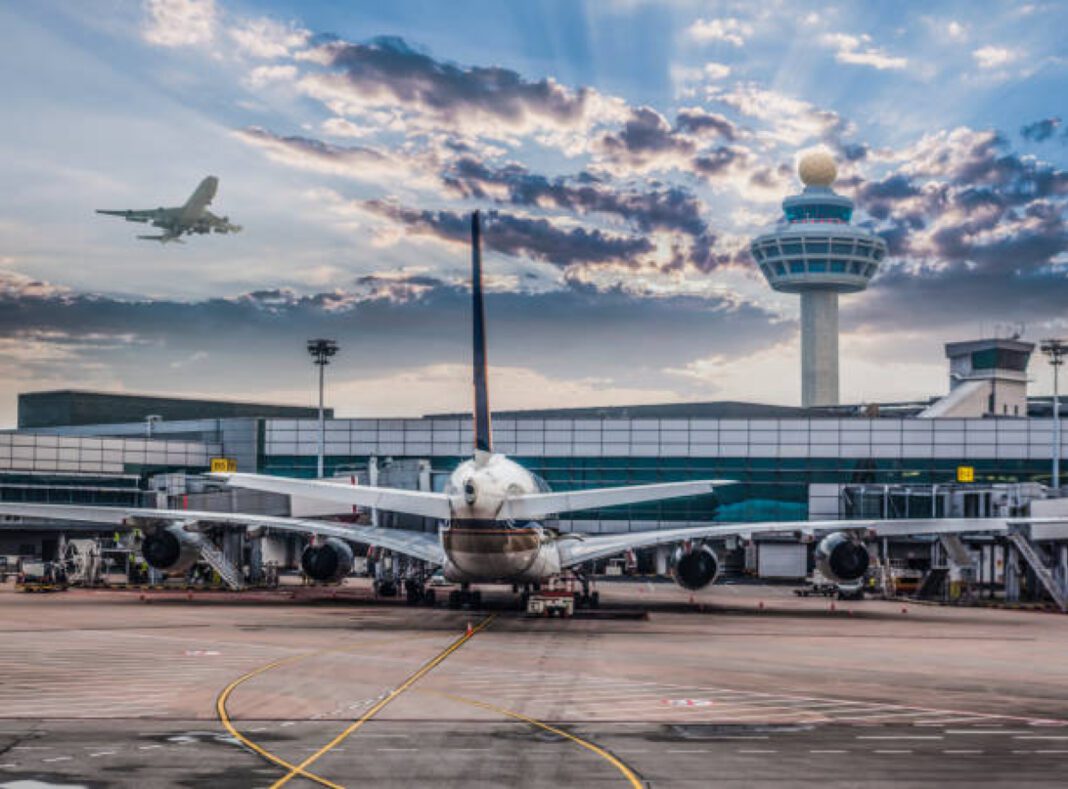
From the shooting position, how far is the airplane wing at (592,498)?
3972cm

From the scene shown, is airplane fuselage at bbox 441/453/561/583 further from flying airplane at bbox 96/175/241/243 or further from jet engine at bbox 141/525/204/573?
flying airplane at bbox 96/175/241/243

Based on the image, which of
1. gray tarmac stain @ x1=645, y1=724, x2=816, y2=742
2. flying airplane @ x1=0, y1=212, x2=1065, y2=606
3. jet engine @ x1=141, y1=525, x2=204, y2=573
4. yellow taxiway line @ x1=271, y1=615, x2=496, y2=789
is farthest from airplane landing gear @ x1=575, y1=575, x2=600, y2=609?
gray tarmac stain @ x1=645, y1=724, x2=816, y2=742

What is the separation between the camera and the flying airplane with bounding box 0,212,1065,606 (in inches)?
1905

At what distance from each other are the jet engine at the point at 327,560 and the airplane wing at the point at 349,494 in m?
9.75

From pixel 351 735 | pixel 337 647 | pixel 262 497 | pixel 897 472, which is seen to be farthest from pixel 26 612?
pixel 897 472

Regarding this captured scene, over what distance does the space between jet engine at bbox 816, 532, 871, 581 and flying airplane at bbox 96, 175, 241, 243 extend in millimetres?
73104

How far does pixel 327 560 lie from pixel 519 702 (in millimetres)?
31083

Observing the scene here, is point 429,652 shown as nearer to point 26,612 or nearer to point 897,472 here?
point 26,612

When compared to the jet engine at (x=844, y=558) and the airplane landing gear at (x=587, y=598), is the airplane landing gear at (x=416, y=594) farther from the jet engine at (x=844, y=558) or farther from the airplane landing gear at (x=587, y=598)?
the jet engine at (x=844, y=558)

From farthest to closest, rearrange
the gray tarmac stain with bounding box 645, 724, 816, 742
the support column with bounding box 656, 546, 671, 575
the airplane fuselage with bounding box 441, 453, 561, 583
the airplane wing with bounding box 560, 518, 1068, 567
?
the support column with bounding box 656, 546, 671, 575, the airplane wing with bounding box 560, 518, 1068, 567, the airplane fuselage with bounding box 441, 453, 561, 583, the gray tarmac stain with bounding box 645, 724, 816, 742

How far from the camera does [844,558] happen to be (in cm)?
5503

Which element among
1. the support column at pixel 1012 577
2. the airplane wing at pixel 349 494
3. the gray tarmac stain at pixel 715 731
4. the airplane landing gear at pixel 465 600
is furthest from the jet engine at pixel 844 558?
the gray tarmac stain at pixel 715 731

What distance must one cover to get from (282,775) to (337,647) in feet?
64.8

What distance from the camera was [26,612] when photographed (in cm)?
5094
